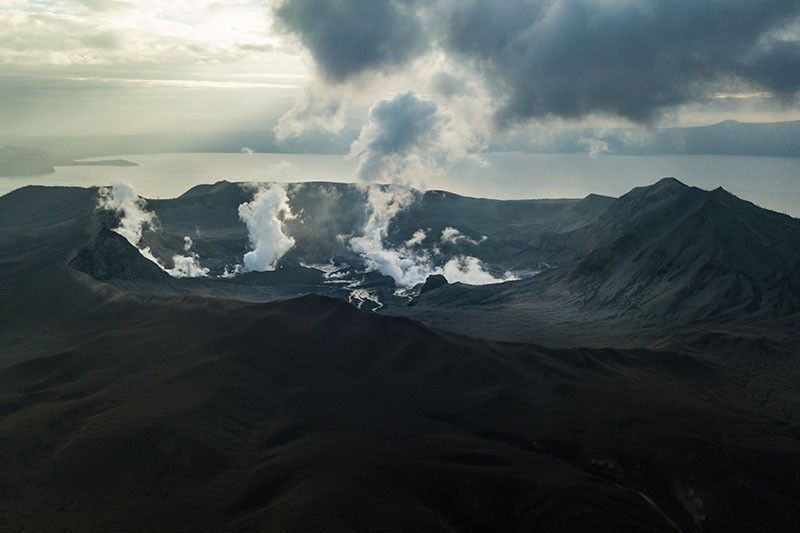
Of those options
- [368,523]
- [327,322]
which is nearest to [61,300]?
[327,322]

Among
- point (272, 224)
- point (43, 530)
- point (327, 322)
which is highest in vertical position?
point (272, 224)

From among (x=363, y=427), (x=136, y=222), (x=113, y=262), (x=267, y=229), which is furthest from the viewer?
Result: (x=267, y=229)

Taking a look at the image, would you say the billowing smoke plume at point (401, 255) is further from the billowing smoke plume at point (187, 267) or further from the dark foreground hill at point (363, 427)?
the dark foreground hill at point (363, 427)

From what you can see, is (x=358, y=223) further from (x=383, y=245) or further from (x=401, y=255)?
(x=401, y=255)

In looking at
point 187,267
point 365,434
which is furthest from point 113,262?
point 365,434

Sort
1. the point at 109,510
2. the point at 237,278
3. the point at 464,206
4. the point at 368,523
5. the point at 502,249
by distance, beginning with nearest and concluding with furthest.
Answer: the point at 368,523
the point at 109,510
the point at 237,278
the point at 502,249
the point at 464,206

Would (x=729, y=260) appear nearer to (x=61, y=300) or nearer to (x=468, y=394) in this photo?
(x=468, y=394)
